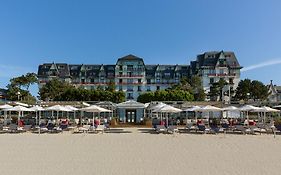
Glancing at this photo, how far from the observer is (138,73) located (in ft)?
259

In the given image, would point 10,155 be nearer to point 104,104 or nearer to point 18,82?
point 104,104

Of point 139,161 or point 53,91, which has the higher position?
point 53,91

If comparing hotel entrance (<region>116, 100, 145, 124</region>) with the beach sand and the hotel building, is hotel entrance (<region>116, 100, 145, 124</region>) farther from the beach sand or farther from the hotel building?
the hotel building

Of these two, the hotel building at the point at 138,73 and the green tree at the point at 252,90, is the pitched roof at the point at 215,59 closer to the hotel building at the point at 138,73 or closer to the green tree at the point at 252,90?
the hotel building at the point at 138,73

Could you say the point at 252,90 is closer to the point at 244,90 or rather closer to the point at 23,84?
the point at 244,90

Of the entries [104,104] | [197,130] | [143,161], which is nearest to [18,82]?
[104,104]

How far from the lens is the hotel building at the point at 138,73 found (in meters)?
75.9

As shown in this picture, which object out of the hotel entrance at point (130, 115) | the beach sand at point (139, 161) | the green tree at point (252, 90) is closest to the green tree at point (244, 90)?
the green tree at point (252, 90)

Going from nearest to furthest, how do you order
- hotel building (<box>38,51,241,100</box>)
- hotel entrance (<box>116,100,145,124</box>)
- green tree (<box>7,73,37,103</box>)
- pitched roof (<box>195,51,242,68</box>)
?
1. hotel entrance (<box>116,100,145,124</box>)
2. green tree (<box>7,73,37,103</box>)
3. hotel building (<box>38,51,241,100</box>)
4. pitched roof (<box>195,51,242,68</box>)

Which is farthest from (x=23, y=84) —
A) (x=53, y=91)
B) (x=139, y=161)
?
(x=139, y=161)

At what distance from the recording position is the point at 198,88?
68.4 metres

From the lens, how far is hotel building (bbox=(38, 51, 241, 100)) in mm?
75875

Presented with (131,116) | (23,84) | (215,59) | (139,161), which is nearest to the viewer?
(139,161)

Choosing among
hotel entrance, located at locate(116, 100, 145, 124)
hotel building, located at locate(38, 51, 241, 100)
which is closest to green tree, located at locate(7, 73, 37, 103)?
hotel building, located at locate(38, 51, 241, 100)
